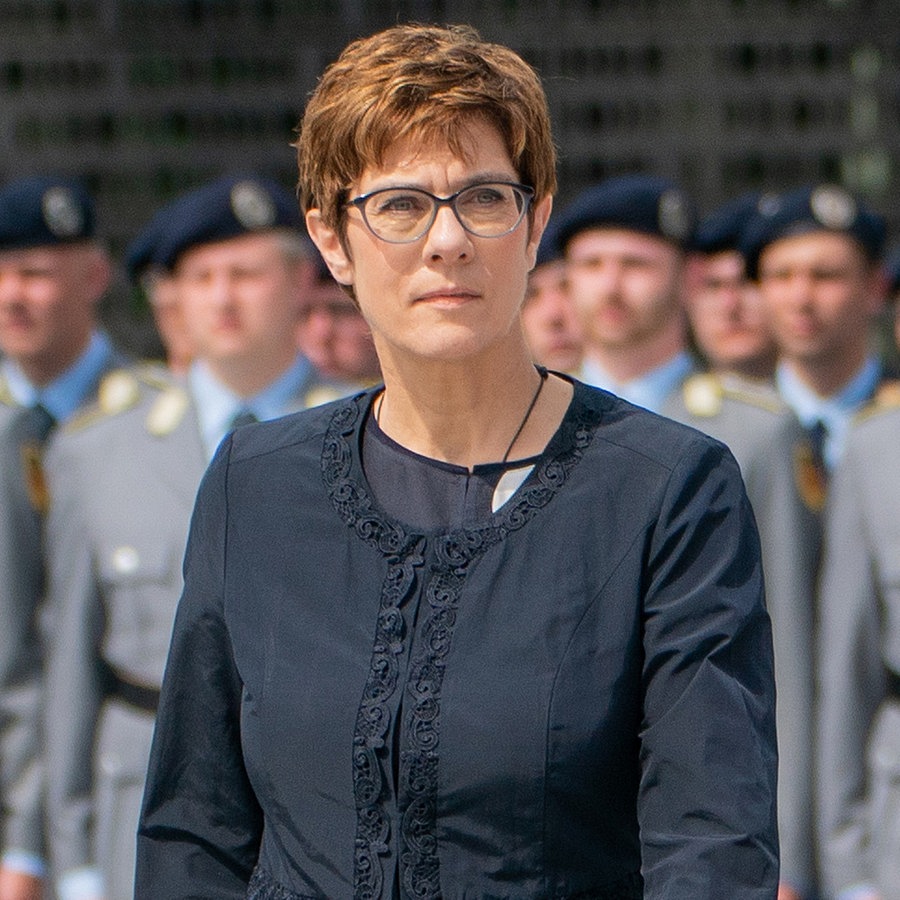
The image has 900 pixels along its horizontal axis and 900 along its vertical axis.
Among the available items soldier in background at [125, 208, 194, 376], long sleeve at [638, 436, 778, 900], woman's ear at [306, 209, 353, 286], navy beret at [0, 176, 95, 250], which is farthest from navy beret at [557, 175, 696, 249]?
long sleeve at [638, 436, 778, 900]

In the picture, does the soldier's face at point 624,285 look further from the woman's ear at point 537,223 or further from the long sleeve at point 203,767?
the long sleeve at point 203,767

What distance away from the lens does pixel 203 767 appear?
8.14ft

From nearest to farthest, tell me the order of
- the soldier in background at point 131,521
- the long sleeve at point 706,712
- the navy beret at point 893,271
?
the long sleeve at point 706,712
the soldier in background at point 131,521
the navy beret at point 893,271

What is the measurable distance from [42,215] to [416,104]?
3793 millimetres

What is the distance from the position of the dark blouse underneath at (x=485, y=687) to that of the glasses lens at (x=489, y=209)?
227mm

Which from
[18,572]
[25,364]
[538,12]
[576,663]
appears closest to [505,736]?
[576,663]

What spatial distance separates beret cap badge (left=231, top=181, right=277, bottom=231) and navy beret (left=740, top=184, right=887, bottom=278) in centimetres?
146

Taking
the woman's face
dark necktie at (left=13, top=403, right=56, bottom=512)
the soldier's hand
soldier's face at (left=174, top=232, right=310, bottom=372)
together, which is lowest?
the soldier's hand

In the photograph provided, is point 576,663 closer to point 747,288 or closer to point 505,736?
point 505,736

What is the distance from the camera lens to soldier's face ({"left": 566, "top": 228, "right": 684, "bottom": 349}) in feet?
16.9

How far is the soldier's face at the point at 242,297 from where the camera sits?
16.2 ft

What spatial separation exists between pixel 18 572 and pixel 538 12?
91.7 inches

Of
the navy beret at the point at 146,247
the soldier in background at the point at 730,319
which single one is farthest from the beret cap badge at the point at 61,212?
the soldier in background at the point at 730,319

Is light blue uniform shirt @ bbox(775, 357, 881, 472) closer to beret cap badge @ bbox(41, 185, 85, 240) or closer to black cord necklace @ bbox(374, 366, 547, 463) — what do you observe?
beret cap badge @ bbox(41, 185, 85, 240)
